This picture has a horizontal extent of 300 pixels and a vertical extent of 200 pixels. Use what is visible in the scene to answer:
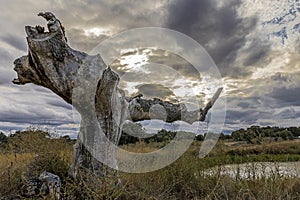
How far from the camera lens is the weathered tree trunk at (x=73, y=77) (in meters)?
4.32

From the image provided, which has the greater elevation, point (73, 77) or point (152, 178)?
point (73, 77)

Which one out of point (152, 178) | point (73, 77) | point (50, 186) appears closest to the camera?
point (50, 186)

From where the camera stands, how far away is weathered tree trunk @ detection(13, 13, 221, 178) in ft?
14.2

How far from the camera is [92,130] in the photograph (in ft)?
15.0

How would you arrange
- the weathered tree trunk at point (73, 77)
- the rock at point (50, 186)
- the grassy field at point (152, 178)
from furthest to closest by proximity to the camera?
the grassy field at point (152, 178), the weathered tree trunk at point (73, 77), the rock at point (50, 186)

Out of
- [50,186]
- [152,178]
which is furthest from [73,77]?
[152,178]

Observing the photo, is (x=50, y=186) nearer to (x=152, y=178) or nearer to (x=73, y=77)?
(x=73, y=77)

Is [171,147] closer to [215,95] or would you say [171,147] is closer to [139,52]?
[215,95]

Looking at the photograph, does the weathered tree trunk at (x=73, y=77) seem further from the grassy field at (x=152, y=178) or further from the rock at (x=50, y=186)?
the grassy field at (x=152, y=178)

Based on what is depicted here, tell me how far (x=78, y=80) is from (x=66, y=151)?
230 centimetres

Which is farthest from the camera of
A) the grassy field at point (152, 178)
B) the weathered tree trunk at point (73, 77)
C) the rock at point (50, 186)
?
the grassy field at point (152, 178)

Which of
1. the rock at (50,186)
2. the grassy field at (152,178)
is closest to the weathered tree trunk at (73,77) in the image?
the rock at (50,186)

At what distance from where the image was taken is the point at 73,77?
14.3 feet

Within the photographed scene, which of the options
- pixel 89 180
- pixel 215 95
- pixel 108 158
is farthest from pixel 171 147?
pixel 89 180
